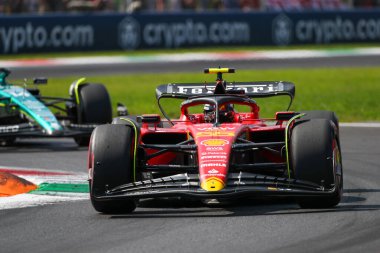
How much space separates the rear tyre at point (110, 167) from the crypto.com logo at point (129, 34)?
2709 cm

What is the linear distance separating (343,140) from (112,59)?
1951 centimetres

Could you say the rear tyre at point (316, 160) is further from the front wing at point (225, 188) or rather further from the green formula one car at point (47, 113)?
the green formula one car at point (47, 113)

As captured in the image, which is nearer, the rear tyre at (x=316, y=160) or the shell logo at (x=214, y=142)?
the rear tyre at (x=316, y=160)

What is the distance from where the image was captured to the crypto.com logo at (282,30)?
39.2 metres

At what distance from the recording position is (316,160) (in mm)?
10344

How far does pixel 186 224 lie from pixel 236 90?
9.58 ft

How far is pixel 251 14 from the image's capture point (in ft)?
127

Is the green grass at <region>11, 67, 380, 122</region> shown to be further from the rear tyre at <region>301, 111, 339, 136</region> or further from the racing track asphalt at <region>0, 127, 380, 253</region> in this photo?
the racing track asphalt at <region>0, 127, 380, 253</region>

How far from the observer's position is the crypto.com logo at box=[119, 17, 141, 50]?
37.6 meters

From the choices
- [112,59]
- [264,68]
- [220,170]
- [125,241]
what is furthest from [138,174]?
[112,59]

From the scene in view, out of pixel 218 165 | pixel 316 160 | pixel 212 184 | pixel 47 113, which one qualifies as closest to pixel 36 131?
pixel 47 113

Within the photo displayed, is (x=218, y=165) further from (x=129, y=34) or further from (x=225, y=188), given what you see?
(x=129, y=34)

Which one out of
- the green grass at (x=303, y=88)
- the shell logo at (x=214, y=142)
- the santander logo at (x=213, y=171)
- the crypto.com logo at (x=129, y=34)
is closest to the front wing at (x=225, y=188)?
the santander logo at (x=213, y=171)

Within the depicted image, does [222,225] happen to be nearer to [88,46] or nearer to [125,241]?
[125,241]
